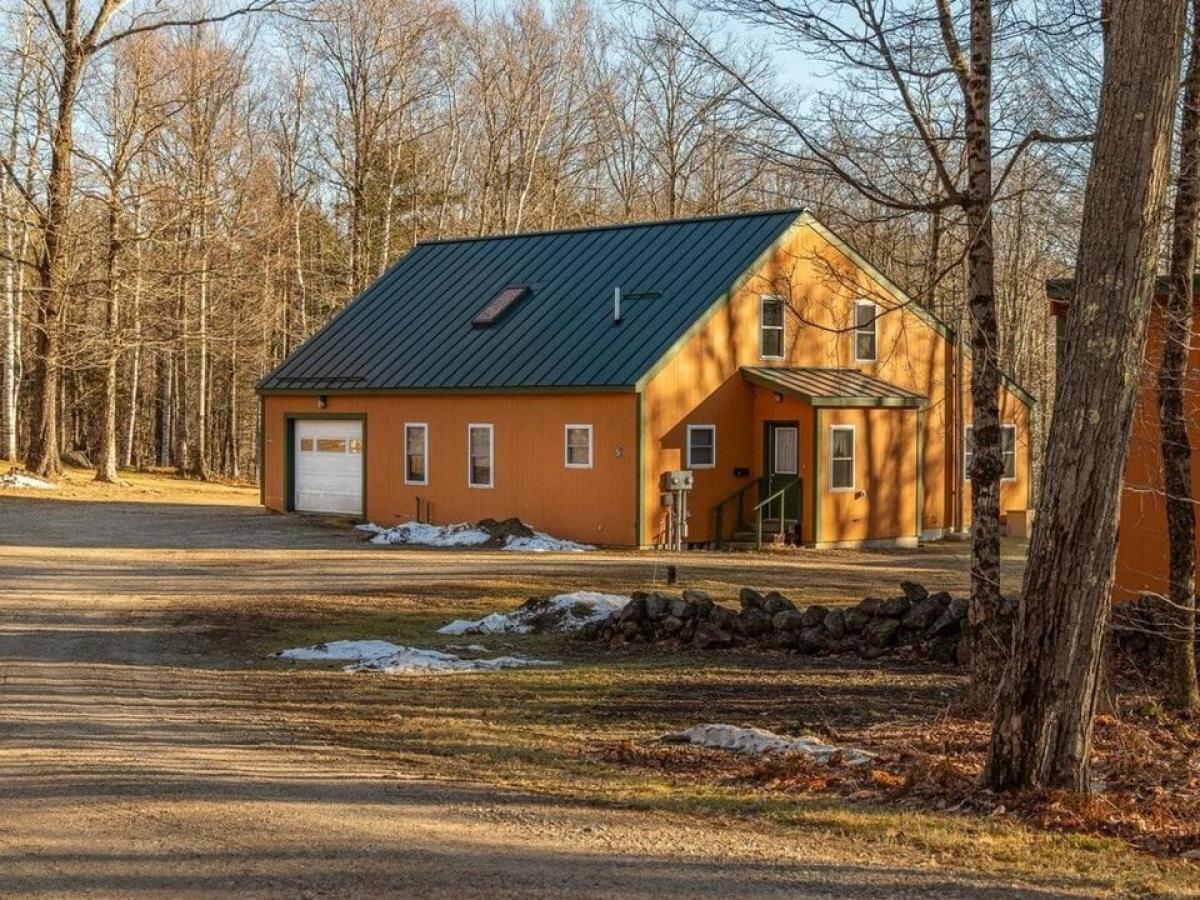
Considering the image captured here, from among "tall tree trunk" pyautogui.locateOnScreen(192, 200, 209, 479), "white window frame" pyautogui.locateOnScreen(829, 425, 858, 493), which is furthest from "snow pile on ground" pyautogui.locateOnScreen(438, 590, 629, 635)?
"tall tree trunk" pyautogui.locateOnScreen(192, 200, 209, 479)

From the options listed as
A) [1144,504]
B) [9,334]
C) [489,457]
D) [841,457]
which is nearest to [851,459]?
[841,457]

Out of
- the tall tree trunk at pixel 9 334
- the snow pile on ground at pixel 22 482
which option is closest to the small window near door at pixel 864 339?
the snow pile on ground at pixel 22 482

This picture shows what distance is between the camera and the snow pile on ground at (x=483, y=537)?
86.1 feet

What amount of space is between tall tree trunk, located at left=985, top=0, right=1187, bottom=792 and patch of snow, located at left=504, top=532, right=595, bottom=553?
18.0 m

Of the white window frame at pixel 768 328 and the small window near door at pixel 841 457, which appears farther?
the white window frame at pixel 768 328

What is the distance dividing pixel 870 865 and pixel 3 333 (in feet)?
137

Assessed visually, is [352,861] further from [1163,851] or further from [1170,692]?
[1170,692]

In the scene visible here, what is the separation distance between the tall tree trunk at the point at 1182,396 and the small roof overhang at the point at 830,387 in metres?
15.9

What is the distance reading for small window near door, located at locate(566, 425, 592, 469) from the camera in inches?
1055

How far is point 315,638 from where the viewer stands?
15.3m

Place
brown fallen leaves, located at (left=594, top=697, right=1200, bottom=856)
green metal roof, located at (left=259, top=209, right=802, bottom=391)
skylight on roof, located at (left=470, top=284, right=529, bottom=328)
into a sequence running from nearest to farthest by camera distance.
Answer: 1. brown fallen leaves, located at (left=594, top=697, right=1200, bottom=856)
2. green metal roof, located at (left=259, top=209, right=802, bottom=391)
3. skylight on roof, located at (left=470, top=284, right=529, bottom=328)

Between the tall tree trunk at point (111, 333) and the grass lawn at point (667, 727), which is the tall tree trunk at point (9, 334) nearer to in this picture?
the tall tree trunk at point (111, 333)

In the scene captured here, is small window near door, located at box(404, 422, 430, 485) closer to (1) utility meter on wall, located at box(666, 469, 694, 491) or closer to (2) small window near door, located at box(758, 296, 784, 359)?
(2) small window near door, located at box(758, 296, 784, 359)

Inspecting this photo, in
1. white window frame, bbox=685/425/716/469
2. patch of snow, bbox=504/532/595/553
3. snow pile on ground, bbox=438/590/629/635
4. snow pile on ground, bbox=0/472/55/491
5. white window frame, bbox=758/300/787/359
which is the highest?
white window frame, bbox=758/300/787/359
